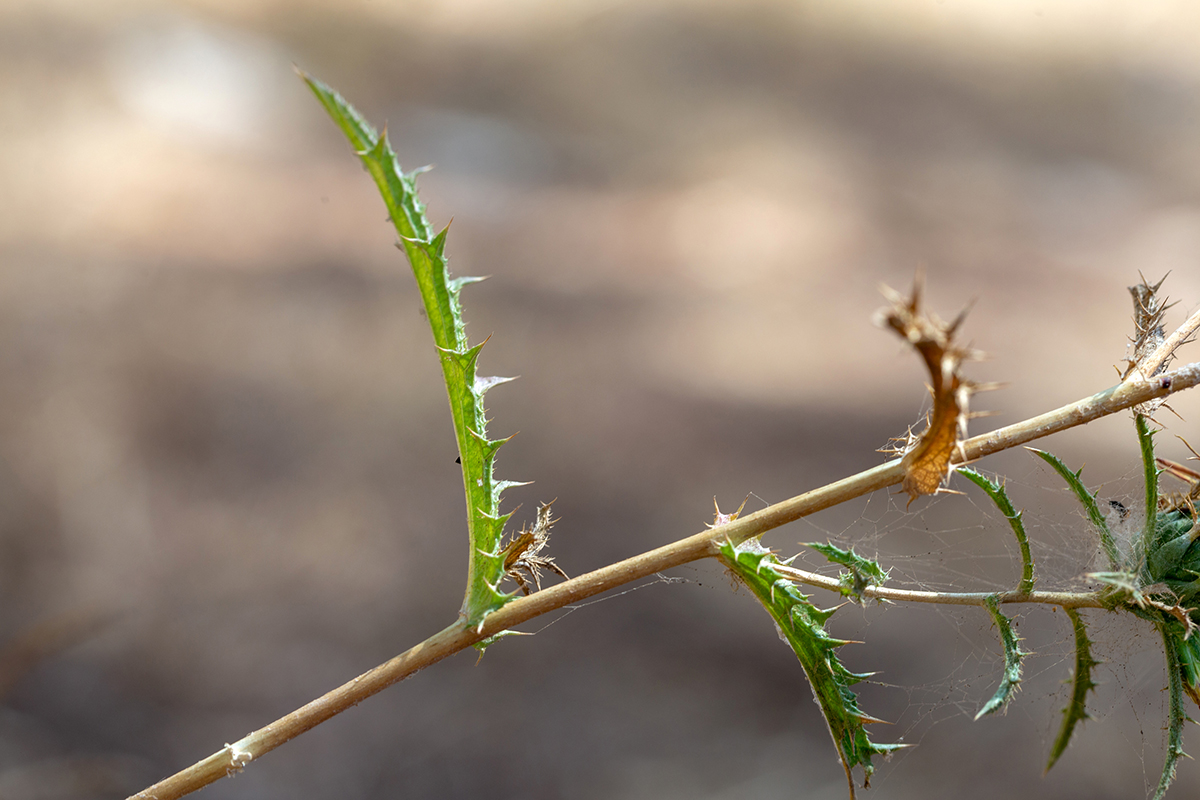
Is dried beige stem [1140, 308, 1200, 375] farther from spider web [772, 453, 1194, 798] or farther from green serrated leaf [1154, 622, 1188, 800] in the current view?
spider web [772, 453, 1194, 798]

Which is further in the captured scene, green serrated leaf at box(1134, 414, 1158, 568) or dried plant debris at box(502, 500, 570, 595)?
dried plant debris at box(502, 500, 570, 595)

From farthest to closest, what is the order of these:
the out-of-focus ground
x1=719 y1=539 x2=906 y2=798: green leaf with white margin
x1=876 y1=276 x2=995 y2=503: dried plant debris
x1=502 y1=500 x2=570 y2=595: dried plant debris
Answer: the out-of-focus ground, x1=502 y1=500 x2=570 y2=595: dried plant debris, x1=719 y1=539 x2=906 y2=798: green leaf with white margin, x1=876 y1=276 x2=995 y2=503: dried plant debris

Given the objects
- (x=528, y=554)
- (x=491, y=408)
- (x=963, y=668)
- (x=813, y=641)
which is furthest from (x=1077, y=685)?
(x=491, y=408)

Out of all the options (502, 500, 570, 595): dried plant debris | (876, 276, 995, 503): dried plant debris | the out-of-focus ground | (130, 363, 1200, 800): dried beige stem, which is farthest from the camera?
the out-of-focus ground

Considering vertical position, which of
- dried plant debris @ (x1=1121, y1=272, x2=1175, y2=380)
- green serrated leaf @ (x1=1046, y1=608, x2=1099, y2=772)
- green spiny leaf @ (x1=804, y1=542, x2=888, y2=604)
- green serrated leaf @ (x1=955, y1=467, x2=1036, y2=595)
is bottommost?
green serrated leaf @ (x1=1046, y1=608, x2=1099, y2=772)

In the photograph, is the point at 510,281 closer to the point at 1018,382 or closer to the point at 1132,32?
the point at 1018,382

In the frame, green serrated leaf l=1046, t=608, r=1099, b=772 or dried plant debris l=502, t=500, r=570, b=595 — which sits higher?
dried plant debris l=502, t=500, r=570, b=595

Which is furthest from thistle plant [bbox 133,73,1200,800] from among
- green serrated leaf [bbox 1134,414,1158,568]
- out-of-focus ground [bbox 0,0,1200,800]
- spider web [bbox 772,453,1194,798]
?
spider web [bbox 772,453,1194,798]
